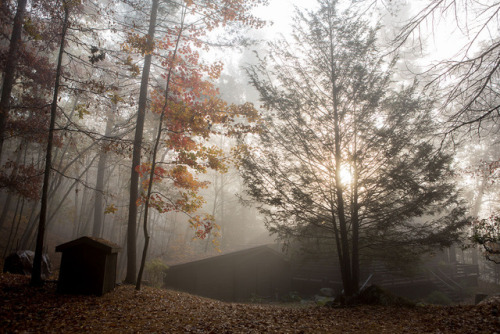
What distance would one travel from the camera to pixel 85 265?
7.83 metres

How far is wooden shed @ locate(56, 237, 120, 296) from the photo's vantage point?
25.4 ft

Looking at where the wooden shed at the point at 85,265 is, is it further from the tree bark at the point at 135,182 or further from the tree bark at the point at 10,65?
the tree bark at the point at 10,65

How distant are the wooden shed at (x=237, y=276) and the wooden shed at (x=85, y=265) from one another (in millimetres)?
10314

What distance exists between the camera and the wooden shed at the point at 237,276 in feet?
61.7

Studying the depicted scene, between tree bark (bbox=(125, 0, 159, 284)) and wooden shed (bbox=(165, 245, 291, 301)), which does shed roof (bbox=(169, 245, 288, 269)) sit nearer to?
wooden shed (bbox=(165, 245, 291, 301))

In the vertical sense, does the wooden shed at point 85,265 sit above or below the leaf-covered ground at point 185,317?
above

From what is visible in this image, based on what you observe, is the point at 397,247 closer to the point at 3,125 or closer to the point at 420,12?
the point at 420,12

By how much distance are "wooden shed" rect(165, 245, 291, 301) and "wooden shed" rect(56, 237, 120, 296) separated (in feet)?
33.8

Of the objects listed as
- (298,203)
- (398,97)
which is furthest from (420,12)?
(298,203)

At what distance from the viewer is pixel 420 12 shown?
444 centimetres

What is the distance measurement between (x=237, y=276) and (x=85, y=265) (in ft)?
45.8

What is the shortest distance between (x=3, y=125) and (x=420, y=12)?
36.7ft

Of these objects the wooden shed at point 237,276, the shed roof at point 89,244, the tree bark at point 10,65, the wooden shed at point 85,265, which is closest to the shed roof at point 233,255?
the wooden shed at point 237,276

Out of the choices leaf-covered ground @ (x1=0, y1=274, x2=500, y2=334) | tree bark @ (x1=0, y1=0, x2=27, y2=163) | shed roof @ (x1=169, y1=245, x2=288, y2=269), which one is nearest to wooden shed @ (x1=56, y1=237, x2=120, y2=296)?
leaf-covered ground @ (x1=0, y1=274, x2=500, y2=334)
